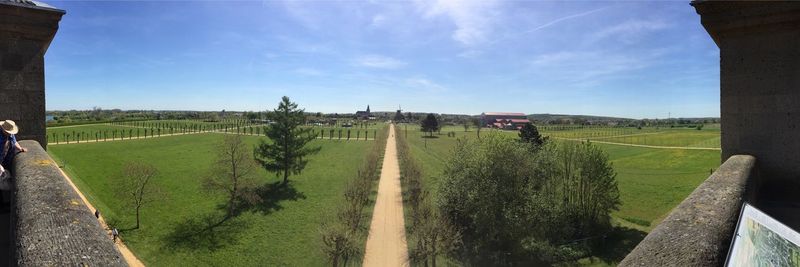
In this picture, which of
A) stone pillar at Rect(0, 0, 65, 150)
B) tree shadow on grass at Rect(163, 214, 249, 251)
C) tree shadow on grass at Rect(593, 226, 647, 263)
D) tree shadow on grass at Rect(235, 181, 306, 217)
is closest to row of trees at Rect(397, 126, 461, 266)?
tree shadow on grass at Rect(593, 226, 647, 263)

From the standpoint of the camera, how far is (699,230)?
280cm

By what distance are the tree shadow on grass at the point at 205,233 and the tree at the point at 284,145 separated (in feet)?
34.2

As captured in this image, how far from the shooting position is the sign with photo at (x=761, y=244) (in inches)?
91.4

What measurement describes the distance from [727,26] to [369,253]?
19.5 metres

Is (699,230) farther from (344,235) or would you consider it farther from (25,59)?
(344,235)

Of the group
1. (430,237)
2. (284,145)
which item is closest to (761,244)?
(430,237)

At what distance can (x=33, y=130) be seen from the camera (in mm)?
6148

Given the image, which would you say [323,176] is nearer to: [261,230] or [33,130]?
[261,230]

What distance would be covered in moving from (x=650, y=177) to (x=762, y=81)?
48832 millimetres

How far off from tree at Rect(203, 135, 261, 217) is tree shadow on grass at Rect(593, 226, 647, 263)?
79.1ft

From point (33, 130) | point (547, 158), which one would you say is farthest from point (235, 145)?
point (33, 130)

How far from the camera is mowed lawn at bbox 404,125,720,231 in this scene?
109ft

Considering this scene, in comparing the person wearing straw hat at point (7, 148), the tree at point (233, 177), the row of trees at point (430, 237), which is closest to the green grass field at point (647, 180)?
the row of trees at point (430, 237)

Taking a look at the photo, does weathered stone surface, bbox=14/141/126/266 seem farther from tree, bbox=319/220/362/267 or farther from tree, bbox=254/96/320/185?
tree, bbox=254/96/320/185
